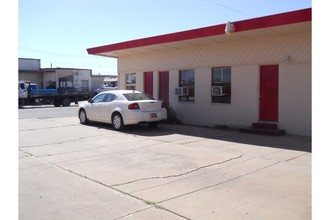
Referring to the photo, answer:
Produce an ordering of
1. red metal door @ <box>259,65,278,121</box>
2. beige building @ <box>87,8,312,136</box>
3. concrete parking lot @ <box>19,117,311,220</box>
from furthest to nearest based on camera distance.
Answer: red metal door @ <box>259,65,278,121</box>
beige building @ <box>87,8,312,136</box>
concrete parking lot @ <box>19,117,311,220</box>

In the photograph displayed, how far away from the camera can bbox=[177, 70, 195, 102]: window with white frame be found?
14711mm

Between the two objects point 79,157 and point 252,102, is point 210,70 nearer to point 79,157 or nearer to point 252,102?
point 252,102

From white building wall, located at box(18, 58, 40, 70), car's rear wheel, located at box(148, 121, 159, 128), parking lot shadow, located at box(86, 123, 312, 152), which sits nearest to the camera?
parking lot shadow, located at box(86, 123, 312, 152)

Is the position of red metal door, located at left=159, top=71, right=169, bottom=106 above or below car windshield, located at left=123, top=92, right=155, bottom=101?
above

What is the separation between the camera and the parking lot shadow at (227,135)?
31.6ft

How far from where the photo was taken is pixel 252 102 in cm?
1242

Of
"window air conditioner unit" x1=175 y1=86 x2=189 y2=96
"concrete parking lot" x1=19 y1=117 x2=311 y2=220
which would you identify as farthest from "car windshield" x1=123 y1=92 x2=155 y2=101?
"window air conditioner unit" x1=175 y1=86 x2=189 y2=96

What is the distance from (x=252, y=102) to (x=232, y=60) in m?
1.77

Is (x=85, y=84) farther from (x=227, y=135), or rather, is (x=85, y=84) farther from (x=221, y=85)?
(x=227, y=135)

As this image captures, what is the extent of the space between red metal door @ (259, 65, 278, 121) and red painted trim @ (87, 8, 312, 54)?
1.86m

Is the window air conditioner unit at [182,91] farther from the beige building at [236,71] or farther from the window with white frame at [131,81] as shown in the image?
the window with white frame at [131,81]

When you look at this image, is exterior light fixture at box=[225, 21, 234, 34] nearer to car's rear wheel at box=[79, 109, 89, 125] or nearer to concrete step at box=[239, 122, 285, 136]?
concrete step at box=[239, 122, 285, 136]

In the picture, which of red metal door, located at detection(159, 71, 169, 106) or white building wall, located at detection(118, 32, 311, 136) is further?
red metal door, located at detection(159, 71, 169, 106)

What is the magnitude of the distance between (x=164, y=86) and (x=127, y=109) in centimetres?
420
